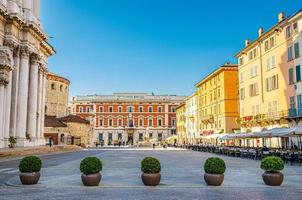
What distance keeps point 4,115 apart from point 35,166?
66.4ft

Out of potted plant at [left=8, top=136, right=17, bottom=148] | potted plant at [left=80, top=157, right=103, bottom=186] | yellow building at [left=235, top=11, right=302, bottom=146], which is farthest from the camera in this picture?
yellow building at [left=235, top=11, right=302, bottom=146]

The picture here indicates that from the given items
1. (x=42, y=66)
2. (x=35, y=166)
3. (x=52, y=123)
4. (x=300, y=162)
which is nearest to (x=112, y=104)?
(x=52, y=123)

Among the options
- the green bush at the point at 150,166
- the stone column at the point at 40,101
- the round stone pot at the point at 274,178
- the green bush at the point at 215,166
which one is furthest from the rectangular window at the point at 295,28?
the stone column at the point at 40,101

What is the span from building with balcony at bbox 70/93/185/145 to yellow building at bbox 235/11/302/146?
193ft

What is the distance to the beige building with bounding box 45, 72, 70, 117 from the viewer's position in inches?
2857

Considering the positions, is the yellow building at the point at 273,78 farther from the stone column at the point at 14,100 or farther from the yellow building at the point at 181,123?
the yellow building at the point at 181,123

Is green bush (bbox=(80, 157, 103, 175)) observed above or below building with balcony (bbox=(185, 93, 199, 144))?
below

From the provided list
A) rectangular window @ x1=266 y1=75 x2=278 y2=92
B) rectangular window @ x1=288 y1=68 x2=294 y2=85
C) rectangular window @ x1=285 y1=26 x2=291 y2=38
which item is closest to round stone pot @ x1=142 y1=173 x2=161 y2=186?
rectangular window @ x1=288 y1=68 x2=294 y2=85

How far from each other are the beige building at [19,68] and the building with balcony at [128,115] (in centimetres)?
6398

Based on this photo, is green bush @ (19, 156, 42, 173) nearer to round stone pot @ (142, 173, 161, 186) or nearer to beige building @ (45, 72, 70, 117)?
round stone pot @ (142, 173, 161, 186)

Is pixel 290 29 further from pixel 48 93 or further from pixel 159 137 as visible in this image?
pixel 159 137

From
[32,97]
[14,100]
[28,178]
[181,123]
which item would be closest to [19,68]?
[14,100]

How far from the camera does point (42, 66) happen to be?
144 feet

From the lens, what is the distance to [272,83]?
39.2m
